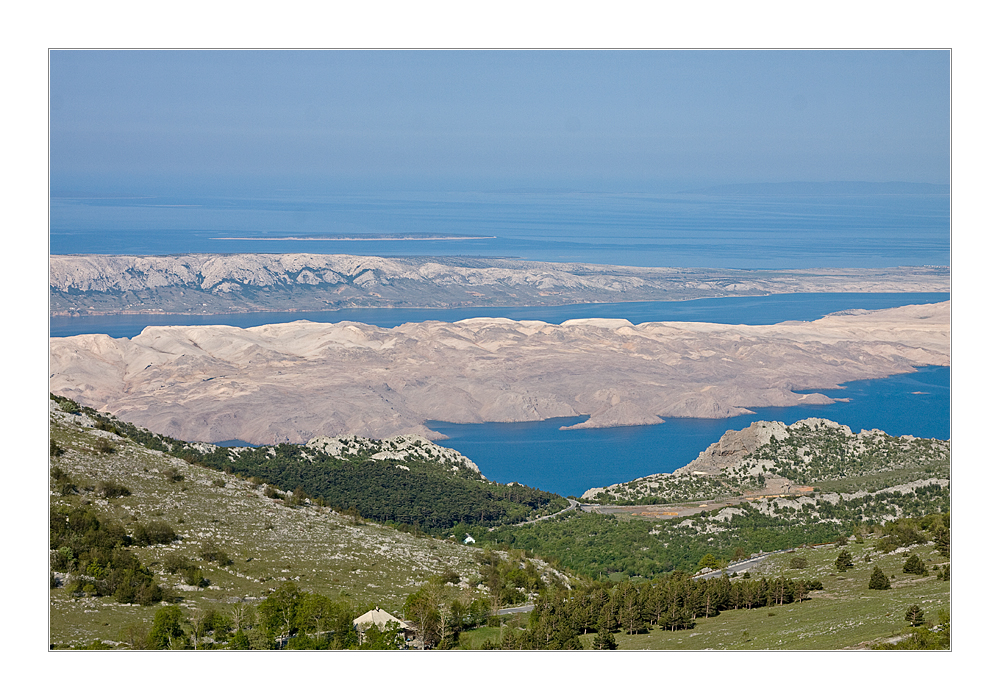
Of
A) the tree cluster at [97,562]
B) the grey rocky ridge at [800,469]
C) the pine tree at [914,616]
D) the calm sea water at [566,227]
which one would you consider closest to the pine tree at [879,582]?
the pine tree at [914,616]

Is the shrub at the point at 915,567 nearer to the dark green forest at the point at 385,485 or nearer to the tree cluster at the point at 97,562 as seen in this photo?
the tree cluster at the point at 97,562

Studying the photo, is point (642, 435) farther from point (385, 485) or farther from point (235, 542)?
point (235, 542)

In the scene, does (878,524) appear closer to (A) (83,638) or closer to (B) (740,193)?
(A) (83,638)

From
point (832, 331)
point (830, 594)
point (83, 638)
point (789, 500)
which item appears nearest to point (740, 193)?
point (832, 331)

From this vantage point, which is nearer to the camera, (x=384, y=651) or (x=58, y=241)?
(x=384, y=651)

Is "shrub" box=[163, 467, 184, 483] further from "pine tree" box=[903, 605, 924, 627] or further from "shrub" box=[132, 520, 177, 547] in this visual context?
"pine tree" box=[903, 605, 924, 627]

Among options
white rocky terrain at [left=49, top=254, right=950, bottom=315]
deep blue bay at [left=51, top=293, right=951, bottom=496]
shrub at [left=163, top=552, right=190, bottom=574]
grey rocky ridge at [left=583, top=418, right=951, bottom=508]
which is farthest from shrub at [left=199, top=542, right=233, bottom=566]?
white rocky terrain at [left=49, top=254, right=950, bottom=315]
